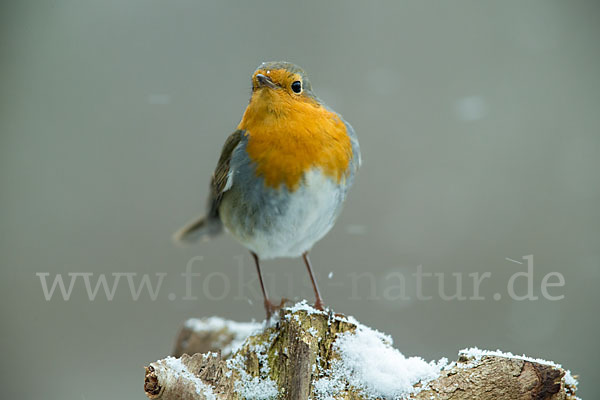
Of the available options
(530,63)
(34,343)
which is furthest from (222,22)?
(34,343)

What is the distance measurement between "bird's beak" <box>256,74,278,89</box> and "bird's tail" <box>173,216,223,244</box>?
935mm

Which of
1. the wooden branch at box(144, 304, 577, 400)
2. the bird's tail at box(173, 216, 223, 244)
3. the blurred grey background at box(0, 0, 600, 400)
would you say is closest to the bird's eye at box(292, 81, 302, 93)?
the wooden branch at box(144, 304, 577, 400)

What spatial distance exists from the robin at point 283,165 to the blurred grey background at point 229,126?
4.34 ft

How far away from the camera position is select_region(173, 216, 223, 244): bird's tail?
8.63 ft

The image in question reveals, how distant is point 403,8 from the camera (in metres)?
3.95

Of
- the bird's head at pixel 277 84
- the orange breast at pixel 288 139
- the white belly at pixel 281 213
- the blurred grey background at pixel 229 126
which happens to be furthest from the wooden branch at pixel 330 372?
the blurred grey background at pixel 229 126

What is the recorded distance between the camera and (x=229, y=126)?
11.2 feet

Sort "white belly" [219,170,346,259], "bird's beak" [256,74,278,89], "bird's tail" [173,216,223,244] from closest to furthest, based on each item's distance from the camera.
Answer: "bird's beak" [256,74,278,89] < "white belly" [219,170,346,259] < "bird's tail" [173,216,223,244]

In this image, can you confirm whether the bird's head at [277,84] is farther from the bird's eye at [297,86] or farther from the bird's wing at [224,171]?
the bird's wing at [224,171]

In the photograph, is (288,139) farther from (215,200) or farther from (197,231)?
(197,231)

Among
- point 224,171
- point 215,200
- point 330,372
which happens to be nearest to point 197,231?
point 215,200

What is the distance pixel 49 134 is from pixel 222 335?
2.16 meters

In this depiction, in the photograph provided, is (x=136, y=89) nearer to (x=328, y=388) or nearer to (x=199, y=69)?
(x=199, y=69)

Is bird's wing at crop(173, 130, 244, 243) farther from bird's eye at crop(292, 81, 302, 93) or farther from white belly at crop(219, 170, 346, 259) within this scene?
bird's eye at crop(292, 81, 302, 93)
